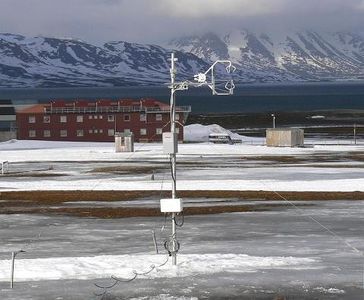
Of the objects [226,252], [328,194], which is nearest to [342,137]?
[328,194]

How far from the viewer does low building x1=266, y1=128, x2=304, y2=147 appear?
12012 cm

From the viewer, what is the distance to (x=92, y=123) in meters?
145

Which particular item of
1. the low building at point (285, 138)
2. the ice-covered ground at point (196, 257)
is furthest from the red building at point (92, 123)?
the ice-covered ground at point (196, 257)

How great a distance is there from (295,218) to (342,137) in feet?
380

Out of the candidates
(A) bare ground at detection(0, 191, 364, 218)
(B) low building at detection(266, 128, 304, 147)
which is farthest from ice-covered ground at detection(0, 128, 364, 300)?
(B) low building at detection(266, 128, 304, 147)

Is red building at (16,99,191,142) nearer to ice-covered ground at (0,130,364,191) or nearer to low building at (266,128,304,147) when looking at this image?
ice-covered ground at (0,130,364,191)

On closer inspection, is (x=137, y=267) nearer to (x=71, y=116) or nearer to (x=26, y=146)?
(x=26, y=146)

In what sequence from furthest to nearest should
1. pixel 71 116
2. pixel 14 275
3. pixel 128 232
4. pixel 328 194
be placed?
pixel 71 116
pixel 328 194
pixel 128 232
pixel 14 275

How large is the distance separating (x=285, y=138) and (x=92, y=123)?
40873mm

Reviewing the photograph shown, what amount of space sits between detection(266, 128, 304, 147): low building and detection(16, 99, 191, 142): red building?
87.3 feet

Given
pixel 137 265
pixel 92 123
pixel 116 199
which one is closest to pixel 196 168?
pixel 116 199

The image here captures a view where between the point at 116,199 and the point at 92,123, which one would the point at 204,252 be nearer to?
the point at 116,199

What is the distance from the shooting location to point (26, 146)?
413 ft

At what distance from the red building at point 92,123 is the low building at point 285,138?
26599mm
